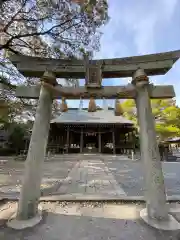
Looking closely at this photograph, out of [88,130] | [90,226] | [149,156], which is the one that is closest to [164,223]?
[149,156]

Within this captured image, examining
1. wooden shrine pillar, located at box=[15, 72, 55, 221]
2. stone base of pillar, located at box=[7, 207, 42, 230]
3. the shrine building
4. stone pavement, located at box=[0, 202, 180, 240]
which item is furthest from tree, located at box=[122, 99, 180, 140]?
stone base of pillar, located at box=[7, 207, 42, 230]

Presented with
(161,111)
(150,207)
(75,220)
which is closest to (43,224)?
(75,220)

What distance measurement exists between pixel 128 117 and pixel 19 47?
48.4 feet

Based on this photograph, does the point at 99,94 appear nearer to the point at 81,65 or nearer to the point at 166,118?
the point at 81,65

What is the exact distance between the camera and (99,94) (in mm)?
3527

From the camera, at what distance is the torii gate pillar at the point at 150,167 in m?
2.85

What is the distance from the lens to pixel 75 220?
3.02 meters

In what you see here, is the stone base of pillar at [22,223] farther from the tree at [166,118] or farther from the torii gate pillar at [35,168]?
the tree at [166,118]

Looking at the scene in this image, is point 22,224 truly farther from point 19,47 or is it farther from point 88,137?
point 88,137

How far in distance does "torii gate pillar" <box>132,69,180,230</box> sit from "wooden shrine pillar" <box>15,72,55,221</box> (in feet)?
6.00

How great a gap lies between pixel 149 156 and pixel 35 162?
2086 mm

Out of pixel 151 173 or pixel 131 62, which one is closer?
pixel 151 173

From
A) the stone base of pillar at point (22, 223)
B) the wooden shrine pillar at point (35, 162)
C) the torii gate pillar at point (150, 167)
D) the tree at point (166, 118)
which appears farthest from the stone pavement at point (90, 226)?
the tree at point (166, 118)

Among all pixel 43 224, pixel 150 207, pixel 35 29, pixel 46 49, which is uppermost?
pixel 35 29
